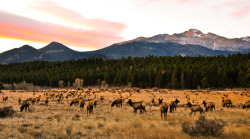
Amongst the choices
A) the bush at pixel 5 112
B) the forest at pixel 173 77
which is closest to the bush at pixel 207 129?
the bush at pixel 5 112

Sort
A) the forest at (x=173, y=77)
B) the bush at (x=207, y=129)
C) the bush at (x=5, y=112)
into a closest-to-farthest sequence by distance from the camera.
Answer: the bush at (x=207, y=129) → the bush at (x=5, y=112) → the forest at (x=173, y=77)

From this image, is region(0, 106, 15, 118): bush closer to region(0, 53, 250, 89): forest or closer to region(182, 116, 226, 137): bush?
region(182, 116, 226, 137): bush

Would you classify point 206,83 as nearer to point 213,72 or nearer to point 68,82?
point 213,72

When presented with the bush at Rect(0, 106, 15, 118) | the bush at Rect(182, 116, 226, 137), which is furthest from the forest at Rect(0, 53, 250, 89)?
the bush at Rect(182, 116, 226, 137)

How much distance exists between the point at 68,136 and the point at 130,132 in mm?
3596

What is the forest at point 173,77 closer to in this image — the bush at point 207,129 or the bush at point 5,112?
the bush at point 5,112

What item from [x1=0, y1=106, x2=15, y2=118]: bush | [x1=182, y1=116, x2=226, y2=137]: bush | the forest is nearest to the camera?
[x1=182, y1=116, x2=226, y2=137]: bush

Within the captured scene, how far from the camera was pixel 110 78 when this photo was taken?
114500 mm

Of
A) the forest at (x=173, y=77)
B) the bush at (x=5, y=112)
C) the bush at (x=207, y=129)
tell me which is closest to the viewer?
the bush at (x=207, y=129)

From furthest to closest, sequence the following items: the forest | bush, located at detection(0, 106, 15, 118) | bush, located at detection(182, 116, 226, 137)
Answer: the forest
bush, located at detection(0, 106, 15, 118)
bush, located at detection(182, 116, 226, 137)

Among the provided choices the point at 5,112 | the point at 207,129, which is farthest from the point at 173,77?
the point at 207,129

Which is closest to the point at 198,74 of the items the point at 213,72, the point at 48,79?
the point at 213,72

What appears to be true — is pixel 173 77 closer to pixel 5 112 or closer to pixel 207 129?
pixel 5 112

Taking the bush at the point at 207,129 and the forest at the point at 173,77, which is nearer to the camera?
the bush at the point at 207,129
